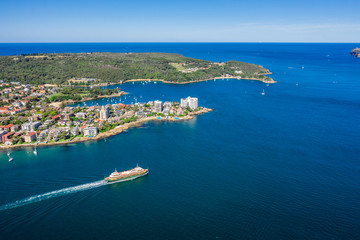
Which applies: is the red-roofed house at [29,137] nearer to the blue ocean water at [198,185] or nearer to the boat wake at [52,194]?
the blue ocean water at [198,185]

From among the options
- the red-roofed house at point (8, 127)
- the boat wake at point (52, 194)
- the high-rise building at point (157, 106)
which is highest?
the high-rise building at point (157, 106)

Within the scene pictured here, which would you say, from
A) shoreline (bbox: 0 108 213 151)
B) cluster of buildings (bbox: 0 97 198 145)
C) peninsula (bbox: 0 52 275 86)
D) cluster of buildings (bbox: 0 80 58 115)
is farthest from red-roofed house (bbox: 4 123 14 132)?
peninsula (bbox: 0 52 275 86)

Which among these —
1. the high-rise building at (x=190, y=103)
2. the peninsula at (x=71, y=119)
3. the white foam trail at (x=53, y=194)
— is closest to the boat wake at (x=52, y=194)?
the white foam trail at (x=53, y=194)

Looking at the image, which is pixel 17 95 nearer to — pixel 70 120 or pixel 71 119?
pixel 71 119

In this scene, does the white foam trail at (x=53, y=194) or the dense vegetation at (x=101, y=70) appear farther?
the dense vegetation at (x=101, y=70)

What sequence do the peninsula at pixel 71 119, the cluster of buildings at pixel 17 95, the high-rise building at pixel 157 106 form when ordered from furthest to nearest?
1. the cluster of buildings at pixel 17 95
2. the high-rise building at pixel 157 106
3. the peninsula at pixel 71 119

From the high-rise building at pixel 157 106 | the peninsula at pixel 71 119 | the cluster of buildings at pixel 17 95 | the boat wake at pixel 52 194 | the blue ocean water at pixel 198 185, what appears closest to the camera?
the blue ocean water at pixel 198 185

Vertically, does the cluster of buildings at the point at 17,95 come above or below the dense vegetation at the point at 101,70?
below
